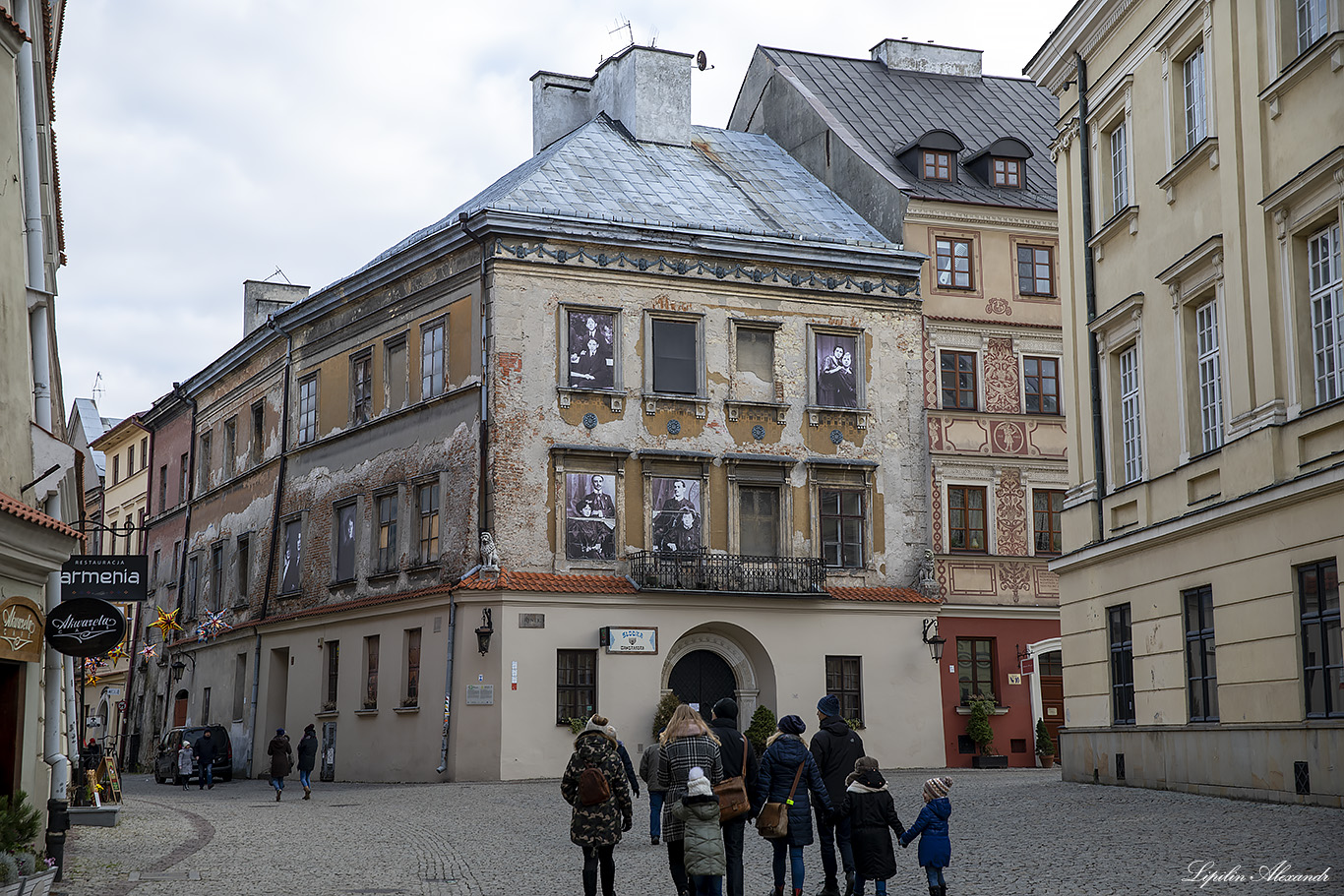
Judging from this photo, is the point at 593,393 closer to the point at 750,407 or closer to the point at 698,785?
the point at 750,407

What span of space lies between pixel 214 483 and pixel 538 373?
17.9m

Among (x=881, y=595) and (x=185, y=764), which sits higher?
(x=881, y=595)

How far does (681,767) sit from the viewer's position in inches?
462

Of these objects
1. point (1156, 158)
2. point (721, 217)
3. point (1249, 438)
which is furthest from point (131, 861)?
point (721, 217)

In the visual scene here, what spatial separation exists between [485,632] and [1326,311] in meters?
18.3

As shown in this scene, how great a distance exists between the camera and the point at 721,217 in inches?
1407

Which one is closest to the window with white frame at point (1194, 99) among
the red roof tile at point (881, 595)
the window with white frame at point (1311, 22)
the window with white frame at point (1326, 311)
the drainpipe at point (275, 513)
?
the window with white frame at point (1311, 22)

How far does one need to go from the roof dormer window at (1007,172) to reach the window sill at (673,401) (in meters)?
10.4

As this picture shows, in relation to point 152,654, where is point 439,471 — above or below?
above

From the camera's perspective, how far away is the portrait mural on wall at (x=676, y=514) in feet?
107

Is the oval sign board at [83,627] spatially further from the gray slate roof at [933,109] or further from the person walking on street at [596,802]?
the gray slate roof at [933,109]

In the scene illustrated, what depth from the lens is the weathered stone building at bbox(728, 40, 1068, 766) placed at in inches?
1389

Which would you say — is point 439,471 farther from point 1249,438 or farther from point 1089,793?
point 1249,438

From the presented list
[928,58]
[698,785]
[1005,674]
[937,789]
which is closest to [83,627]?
[698,785]
